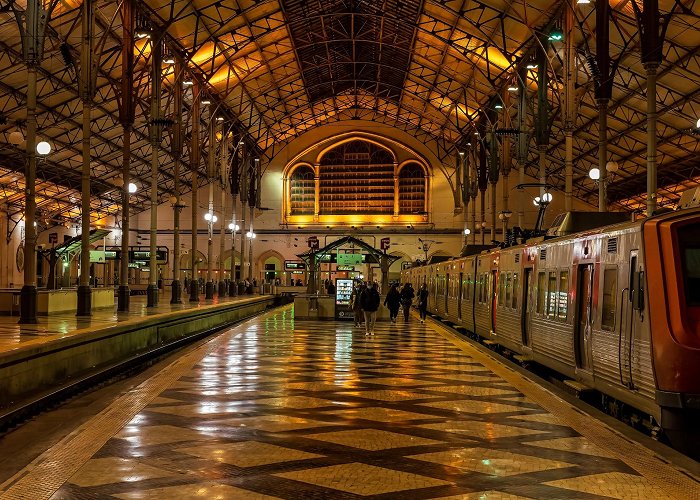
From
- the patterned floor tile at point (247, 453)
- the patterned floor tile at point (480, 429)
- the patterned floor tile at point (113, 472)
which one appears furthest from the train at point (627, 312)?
the patterned floor tile at point (113, 472)

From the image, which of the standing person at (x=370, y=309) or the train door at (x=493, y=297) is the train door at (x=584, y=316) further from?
the standing person at (x=370, y=309)

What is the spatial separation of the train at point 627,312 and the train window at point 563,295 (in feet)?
0.05

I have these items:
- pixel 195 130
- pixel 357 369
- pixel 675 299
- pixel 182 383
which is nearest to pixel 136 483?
pixel 675 299

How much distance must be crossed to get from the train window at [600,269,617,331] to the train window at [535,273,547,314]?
414 cm

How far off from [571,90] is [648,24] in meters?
7.51

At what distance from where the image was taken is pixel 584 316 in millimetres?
12133

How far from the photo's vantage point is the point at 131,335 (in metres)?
21.3

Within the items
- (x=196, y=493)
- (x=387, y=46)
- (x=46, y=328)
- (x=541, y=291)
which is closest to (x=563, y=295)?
(x=541, y=291)

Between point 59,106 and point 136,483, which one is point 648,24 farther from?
point 59,106

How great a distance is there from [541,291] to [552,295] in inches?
39.7

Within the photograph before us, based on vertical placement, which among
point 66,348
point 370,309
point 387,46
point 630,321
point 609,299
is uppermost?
point 387,46

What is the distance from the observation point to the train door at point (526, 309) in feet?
55.7

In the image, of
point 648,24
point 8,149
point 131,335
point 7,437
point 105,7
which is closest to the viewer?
point 7,437

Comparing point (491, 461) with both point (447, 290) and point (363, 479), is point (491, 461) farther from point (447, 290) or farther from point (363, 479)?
point (447, 290)
